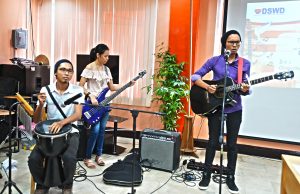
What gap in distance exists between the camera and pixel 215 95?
2.85 metres

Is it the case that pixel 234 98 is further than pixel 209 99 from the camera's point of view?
No

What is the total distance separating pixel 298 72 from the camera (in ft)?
→ 12.9

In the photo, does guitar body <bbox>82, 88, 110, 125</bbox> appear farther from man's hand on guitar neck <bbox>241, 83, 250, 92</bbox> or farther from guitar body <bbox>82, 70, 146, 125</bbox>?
man's hand on guitar neck <bbox>241, 83, 250, 92</bbox>

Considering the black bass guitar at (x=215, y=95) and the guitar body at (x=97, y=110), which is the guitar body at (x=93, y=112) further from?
the black bass guitar at (x=215, y=95)

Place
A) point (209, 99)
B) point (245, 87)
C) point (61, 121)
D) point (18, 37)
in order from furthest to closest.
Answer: point (18, 37) → point (209, 99) → point (245, 87) → point (61, 121)

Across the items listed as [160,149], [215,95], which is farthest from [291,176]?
[160,149]

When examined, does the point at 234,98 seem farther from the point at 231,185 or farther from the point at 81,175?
the point at 81,175

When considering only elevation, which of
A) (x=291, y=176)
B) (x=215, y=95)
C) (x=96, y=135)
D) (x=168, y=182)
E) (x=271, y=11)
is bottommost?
(x=168, y=182)

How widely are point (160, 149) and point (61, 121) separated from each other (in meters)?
1.42

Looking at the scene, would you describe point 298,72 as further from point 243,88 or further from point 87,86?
point 87,86

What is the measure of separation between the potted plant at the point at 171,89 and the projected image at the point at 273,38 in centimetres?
103

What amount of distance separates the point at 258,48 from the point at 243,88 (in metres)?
1.73

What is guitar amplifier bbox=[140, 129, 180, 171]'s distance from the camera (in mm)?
3402

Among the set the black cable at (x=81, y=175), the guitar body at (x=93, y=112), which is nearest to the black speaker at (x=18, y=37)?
the guitar body at (x=93, y=112)
